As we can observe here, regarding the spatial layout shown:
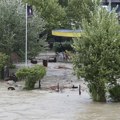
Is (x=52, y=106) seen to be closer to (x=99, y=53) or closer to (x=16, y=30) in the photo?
(x=99, y=53)

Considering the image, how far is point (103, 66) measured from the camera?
19.7 meters

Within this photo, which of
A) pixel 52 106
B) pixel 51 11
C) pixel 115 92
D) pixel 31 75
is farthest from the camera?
pixel 51 11

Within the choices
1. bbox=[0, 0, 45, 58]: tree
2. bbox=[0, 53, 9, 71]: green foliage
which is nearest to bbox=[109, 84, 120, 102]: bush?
bbox=[0, 53, 9, 71]: green foliage

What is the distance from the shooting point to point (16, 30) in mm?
30875

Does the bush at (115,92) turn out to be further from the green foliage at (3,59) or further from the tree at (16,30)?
the tree at (16,30)

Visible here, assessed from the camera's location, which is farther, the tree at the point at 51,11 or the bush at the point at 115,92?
the tree at the point at 51,11

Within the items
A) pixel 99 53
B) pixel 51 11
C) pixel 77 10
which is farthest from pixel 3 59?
pixel 77 10

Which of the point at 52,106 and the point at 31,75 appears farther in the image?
the point at 31,75

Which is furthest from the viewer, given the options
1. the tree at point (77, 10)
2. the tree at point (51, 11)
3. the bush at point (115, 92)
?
the tree at point (51, 11)

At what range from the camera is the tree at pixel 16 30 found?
99.4ft

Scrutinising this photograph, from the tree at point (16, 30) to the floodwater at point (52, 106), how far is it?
567 centimetres

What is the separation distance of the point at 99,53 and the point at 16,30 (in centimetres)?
1209

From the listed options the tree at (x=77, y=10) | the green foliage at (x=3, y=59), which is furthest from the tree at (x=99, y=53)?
the tree at (x=77, y=10)

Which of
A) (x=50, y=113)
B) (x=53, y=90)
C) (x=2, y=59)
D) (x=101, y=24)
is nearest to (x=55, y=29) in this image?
(x=2, y=59)
